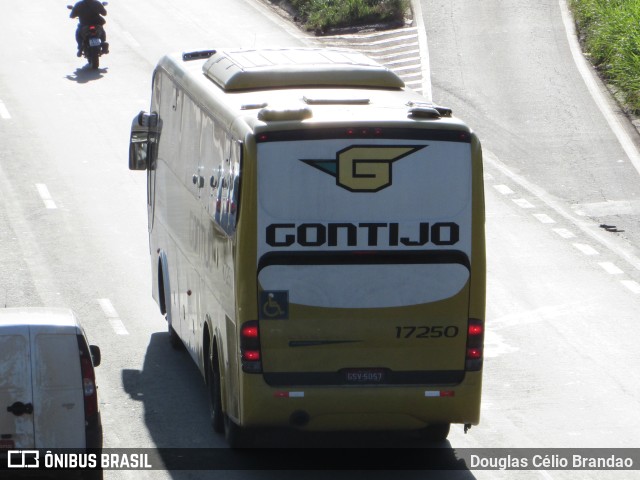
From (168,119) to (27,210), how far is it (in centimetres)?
764

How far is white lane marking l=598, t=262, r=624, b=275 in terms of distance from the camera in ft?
64.9

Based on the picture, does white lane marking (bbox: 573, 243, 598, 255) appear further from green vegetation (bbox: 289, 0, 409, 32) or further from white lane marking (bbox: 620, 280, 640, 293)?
green vegetation (bbox: 289, 0, 409, 32)

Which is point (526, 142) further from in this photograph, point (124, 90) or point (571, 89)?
point (124, 90)

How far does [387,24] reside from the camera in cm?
3631

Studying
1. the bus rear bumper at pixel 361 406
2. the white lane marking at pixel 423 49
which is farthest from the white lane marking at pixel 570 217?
the bus rear bumper at pixel 361 406

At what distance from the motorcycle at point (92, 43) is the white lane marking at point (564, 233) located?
15485 millimetres

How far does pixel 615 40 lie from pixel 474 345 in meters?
21.5

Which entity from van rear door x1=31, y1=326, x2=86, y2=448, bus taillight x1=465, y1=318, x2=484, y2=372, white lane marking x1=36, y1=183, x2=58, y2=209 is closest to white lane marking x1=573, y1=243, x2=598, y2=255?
white lane marking x1=36, y1=183, x2=58, y2=209

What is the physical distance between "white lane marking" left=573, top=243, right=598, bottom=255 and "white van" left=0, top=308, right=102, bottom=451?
11355 millimetres

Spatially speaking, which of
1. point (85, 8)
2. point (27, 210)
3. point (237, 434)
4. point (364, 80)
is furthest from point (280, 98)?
point (85, 8)

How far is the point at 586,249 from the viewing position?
20.9 m

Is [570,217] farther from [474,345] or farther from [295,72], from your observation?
[474,345]

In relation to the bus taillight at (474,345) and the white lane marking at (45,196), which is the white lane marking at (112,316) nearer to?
the white lane marking at (45,196)

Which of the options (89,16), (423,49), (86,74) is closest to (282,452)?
(423,49)
